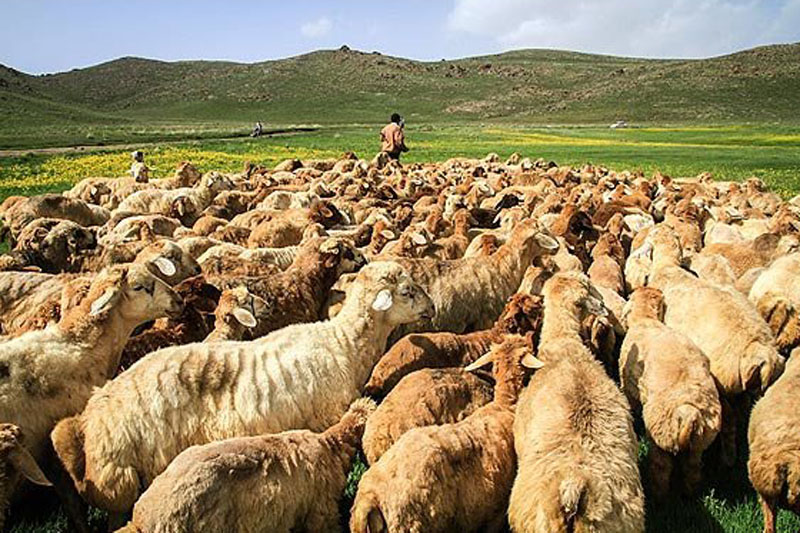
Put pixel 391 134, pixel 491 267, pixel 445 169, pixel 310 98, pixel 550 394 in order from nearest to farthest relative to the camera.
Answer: pixel 550 394 → pixel 491 267 → pixel 445 169 → pixel 391 134 → pixel 310 98

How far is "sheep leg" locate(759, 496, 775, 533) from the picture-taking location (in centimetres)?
525

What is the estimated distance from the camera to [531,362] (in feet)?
19.2

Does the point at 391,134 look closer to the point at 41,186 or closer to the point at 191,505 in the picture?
the point at 41,186

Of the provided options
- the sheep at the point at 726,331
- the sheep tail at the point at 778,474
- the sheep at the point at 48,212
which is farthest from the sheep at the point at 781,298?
the sheep at the point at 48,212

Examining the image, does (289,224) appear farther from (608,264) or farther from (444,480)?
(444,480)

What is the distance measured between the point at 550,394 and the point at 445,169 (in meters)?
19.6

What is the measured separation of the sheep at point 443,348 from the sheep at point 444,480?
1.32 metres

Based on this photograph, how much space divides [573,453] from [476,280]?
15.6ft

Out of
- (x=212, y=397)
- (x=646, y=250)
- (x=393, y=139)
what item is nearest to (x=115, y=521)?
(x=212, y=397)

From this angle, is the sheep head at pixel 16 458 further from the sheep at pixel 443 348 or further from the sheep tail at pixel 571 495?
the sheep tail at pixel 571 495

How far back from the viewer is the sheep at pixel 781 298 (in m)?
7.48

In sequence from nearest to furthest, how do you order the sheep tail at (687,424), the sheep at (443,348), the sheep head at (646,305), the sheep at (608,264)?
the sheep tail at (687,424) → the sheep at (443,348) → the sheep head at (646,305) → the sheep at (608,264)

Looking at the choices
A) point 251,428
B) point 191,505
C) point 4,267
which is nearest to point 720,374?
point 251,428

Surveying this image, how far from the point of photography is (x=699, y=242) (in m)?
12.0
